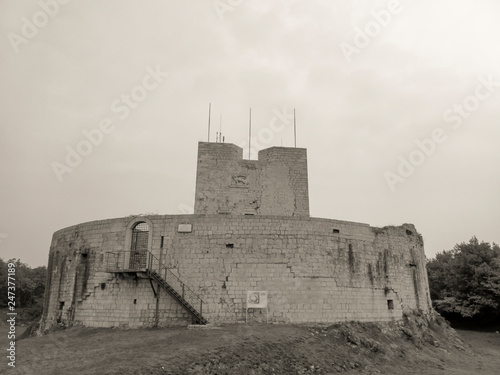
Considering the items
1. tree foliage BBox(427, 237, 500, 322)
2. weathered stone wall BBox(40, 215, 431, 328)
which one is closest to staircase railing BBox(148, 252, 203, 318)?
weathered stone wall BBox(40, 215, 431, 328)

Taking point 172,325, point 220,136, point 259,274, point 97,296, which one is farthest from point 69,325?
point 220,136

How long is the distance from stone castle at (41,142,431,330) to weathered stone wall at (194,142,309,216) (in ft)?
16.7

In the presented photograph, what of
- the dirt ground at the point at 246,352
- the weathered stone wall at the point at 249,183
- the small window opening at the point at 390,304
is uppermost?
the weathered stone wall at the point at 249,183

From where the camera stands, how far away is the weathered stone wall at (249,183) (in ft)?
78.8

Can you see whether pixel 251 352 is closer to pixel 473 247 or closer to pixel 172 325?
pixel 172 325

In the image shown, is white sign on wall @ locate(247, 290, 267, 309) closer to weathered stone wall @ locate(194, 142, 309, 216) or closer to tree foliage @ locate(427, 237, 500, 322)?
weathered stone wall @ locate(194, 142, 309, 216)

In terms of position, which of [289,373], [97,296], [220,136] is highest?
[220,136]

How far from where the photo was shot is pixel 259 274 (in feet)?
57.5

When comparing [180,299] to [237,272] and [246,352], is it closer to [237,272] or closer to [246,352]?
[237,272]

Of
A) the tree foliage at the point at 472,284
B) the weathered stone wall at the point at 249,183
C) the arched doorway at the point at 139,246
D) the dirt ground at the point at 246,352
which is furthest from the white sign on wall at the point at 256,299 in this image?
the tree foliage at the point at 472,284

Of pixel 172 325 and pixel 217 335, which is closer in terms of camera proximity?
pixel 217 335

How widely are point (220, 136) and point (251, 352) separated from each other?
1566cm

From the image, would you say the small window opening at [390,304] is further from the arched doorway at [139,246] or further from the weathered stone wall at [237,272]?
the arched doorway at [139,246]

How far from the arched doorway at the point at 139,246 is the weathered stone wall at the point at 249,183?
186 inches
